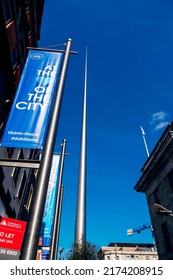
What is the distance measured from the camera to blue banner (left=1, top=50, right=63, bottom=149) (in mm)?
5695

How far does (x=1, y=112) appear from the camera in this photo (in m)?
14.1

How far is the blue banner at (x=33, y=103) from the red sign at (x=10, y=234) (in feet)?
14.4

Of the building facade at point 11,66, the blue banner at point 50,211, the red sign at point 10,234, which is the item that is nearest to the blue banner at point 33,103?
the red sign at point 10,234

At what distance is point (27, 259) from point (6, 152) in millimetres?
12801

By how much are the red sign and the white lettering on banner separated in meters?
5.01

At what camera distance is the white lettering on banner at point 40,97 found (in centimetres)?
621

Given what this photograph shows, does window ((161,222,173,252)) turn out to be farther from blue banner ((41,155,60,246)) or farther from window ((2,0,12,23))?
window ((2,0,12,23))

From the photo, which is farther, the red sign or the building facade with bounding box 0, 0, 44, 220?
the building facade with bounding box 0, 0, 44, 220

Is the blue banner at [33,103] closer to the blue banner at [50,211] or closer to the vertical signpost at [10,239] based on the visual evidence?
the vertical signpost at [10,239]

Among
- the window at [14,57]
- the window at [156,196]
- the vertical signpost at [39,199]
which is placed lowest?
the vertical signpost at [39,199]

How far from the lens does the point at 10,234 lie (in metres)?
8.30

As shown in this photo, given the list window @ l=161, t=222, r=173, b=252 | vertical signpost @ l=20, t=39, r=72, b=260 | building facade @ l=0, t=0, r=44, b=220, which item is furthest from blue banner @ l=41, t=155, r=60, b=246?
vertical signpost @ l=20, t=39, r=72, b=260
